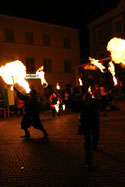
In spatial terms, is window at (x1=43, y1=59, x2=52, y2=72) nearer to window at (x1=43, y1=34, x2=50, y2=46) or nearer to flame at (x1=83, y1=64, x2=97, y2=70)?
window at (x1=43, y1=34, x2=50, y2=46)

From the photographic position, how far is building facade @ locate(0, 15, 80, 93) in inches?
1081

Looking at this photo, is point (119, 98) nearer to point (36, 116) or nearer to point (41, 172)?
point (36, 116)

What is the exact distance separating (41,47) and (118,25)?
1060 cm

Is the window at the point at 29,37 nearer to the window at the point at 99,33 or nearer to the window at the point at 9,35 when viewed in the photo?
the window at the point at 9,35

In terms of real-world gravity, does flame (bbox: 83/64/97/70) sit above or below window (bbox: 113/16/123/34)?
below

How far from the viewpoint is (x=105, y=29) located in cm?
2858

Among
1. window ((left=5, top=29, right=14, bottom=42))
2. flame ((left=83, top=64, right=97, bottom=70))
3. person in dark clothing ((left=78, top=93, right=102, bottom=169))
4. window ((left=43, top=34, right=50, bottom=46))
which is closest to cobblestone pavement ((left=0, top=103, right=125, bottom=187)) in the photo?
person in dark clothing ((left=78, top=93, right=102, bottom=169))

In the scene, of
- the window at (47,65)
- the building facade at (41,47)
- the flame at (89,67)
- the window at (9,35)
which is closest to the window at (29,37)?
the building facade at (41,47)

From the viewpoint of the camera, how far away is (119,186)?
12.6ft

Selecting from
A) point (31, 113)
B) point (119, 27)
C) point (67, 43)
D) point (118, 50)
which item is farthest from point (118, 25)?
point (31, 113)

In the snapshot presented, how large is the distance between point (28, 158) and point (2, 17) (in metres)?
24.6

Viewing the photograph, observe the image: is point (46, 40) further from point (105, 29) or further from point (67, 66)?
point (105, 29)

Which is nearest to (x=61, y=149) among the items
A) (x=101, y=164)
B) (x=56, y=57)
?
(x=101, y=164)

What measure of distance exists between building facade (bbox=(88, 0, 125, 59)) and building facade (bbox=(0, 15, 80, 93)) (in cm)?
389
